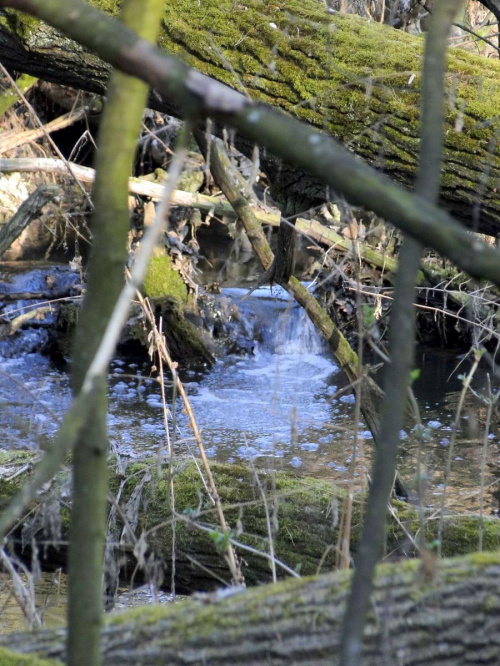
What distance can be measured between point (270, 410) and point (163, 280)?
2.17 m

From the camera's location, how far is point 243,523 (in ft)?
10.6

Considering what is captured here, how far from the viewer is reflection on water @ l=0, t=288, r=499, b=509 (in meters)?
5.90

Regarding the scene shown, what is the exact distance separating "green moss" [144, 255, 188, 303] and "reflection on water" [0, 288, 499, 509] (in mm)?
946

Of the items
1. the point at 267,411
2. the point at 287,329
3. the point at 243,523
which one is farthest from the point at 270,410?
the point at 243,523

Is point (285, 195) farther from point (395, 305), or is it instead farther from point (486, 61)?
→ point (395, 305)

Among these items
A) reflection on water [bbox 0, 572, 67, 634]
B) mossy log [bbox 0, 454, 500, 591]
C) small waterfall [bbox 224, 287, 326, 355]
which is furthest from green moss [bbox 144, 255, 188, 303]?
mossy log [bbox 0, 454, 500, 591]

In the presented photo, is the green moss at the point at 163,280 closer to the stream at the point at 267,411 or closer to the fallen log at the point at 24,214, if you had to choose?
the stream at the point at 267,411

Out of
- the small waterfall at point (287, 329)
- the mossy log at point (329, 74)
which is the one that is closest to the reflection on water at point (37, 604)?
the mossy log at point (329, 74)

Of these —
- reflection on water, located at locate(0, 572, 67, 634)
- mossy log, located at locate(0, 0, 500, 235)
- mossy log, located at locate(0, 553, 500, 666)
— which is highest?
mossy log, located at locate(0, 0, 500, 235)

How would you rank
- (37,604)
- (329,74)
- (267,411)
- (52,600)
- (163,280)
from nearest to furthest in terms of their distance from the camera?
(329,74), (37,604), (52,600), (267,411), (163,280)

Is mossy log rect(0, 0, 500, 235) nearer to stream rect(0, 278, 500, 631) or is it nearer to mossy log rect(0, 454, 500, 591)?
mossy log rect(0, 454, 500, 591)

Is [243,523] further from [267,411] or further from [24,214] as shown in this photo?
[267,411]

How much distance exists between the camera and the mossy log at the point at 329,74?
3059 mm

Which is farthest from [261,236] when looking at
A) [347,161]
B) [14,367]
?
[14,367]
